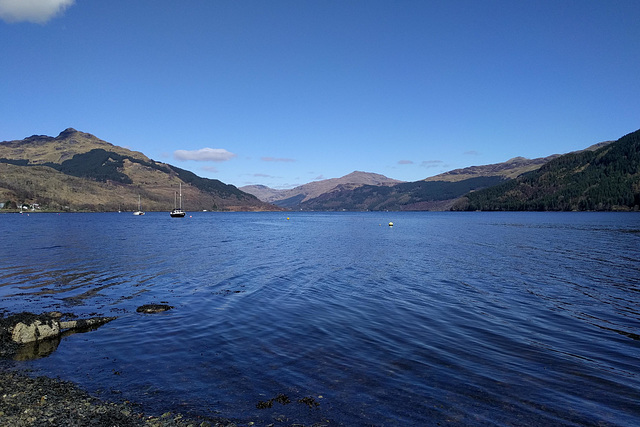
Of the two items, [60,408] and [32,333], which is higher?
[32,333]

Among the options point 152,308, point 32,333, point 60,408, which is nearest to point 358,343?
point 60,408

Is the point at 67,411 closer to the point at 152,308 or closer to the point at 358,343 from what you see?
the point at 358,343

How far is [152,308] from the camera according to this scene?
23.5 meters

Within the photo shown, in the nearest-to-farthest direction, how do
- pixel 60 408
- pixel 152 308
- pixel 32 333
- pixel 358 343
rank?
1. pixel 60 408
2. pixel 32 333
3. pixel 358 343
4. pixel 152 308

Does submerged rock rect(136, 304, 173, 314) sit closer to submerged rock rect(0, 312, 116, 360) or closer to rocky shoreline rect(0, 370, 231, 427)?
submerged rock rect(0, 312, 116, 360)

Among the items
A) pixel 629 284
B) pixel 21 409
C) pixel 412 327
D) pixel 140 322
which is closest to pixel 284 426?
pixel 21 409

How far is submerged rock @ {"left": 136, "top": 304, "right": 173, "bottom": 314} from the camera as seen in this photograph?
2318cm

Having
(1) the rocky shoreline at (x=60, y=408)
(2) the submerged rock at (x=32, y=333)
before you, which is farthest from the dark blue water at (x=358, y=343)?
(2) the submerged rock at (x=32, y=333)

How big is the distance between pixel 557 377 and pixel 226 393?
12473mm

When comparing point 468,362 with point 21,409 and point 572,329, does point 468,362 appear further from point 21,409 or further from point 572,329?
point 21,409

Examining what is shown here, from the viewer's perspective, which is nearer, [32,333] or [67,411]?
[67,411]

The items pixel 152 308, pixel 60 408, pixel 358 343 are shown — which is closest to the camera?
pixel 60 408

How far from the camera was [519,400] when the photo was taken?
12.1 m

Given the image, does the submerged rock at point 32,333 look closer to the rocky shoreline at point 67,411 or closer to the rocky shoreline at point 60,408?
the rocky shoreline at point 60,408
